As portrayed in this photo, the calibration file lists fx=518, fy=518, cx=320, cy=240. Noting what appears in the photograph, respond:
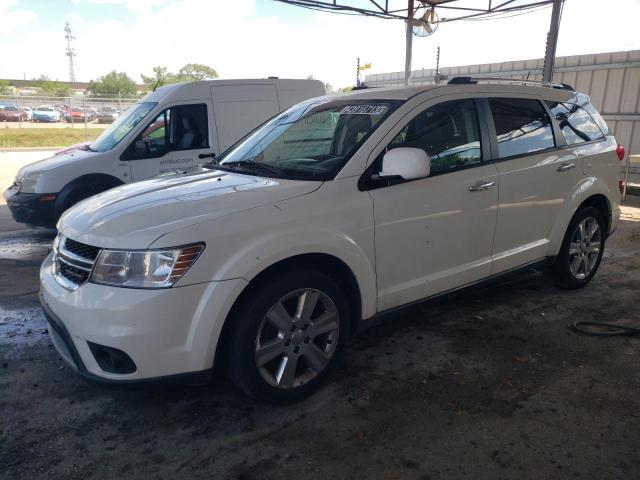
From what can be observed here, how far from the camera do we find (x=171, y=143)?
6.93m

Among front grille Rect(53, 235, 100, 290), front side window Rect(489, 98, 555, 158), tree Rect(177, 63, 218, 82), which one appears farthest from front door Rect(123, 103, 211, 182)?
tree Rect(177, 63, 218, 82)

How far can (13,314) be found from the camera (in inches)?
171

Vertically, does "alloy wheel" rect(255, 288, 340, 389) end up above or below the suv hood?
below

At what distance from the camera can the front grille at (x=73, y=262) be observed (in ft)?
8.77

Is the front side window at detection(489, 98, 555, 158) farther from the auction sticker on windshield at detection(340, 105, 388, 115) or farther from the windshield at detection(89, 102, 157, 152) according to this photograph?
the windshield at detection(89, 102, 157, 152)

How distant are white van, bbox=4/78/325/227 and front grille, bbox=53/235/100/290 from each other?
12.4 feet

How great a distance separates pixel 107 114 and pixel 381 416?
1253 inches

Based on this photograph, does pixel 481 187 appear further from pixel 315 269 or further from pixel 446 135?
pixel 315 269

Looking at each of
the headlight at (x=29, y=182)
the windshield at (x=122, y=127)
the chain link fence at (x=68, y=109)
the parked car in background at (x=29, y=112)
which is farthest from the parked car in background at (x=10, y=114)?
the headlight at (x=29, y=182)

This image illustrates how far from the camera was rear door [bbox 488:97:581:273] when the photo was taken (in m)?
3.92

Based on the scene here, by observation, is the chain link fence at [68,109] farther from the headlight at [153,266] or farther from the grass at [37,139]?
the headlight at [153,266]

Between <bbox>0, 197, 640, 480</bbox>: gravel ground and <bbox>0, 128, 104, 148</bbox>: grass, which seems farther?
<bbox>0, 128, 104, 148</bbox>: grass

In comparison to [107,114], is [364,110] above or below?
above

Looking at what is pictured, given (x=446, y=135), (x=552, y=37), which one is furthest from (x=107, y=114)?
(x=446, y=135)
